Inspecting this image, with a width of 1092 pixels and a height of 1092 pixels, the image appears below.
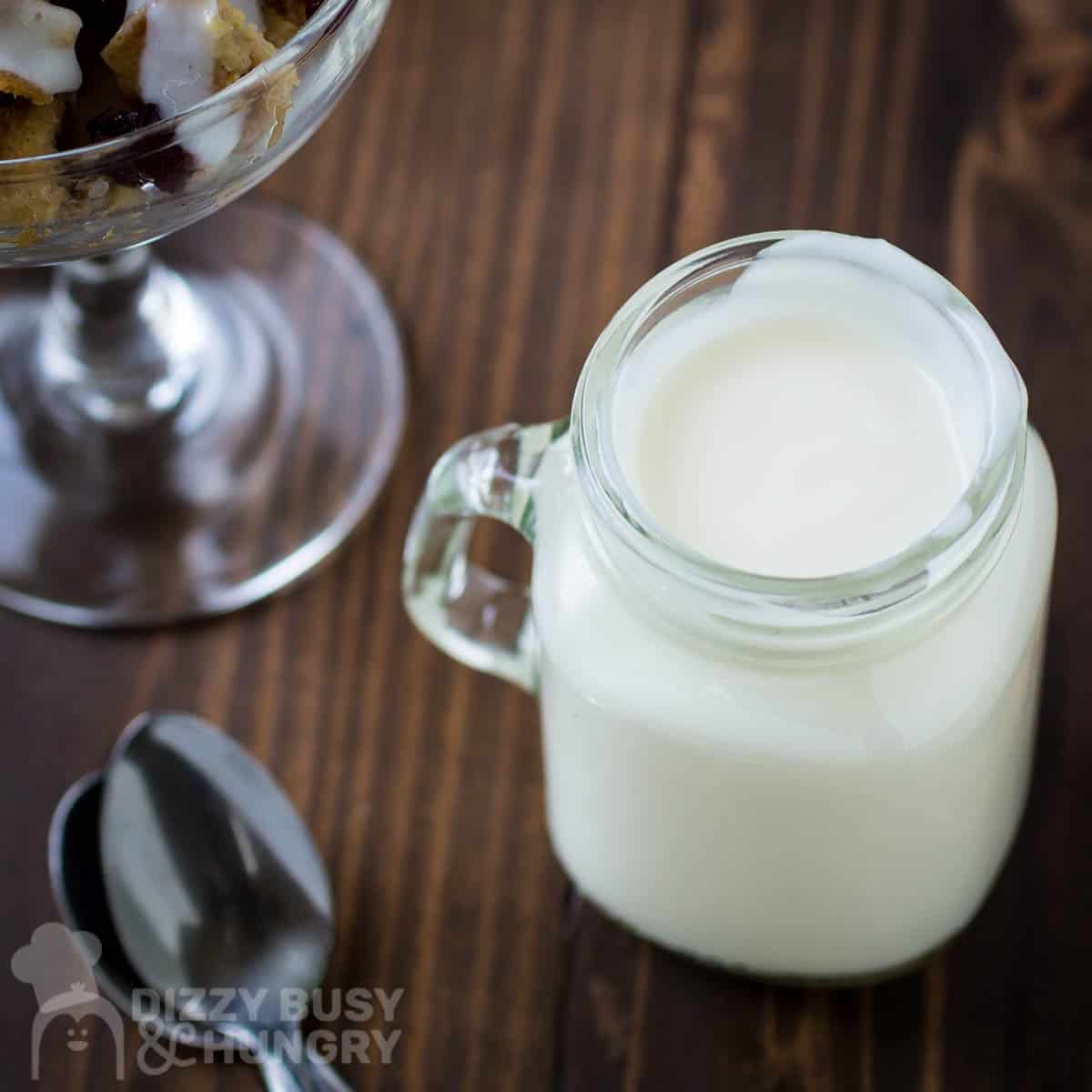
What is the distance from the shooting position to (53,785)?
836 millimetres

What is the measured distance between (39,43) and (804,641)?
0.36 meters

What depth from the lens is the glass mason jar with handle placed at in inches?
22.7

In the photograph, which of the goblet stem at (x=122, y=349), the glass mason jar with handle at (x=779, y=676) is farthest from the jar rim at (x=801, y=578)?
the goblet stem at (x=122, y=349)

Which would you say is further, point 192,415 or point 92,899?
point 192,415

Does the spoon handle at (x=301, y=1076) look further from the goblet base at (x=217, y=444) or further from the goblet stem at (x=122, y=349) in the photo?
the goblet stem at (x=122, y=349)

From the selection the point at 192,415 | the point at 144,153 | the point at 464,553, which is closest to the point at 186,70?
the point at 144,153

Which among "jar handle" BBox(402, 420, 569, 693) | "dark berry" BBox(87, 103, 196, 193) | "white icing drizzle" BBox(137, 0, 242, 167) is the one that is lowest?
"jar handle" BBox(402, 420, 569, 693)

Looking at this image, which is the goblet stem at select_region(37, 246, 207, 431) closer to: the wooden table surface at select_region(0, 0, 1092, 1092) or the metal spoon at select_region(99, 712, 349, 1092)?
the wooden table surface at select_region(0, 0, 1092, 1092)

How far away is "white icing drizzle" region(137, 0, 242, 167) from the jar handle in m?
0.15

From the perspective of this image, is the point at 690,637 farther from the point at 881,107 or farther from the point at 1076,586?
the point at 881,107

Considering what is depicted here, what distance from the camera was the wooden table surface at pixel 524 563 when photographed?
77 cm

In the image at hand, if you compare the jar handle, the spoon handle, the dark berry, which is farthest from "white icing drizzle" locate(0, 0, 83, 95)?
the spoon handle

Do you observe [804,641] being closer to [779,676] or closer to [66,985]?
[779,676]

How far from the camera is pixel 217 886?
2.56 ft
